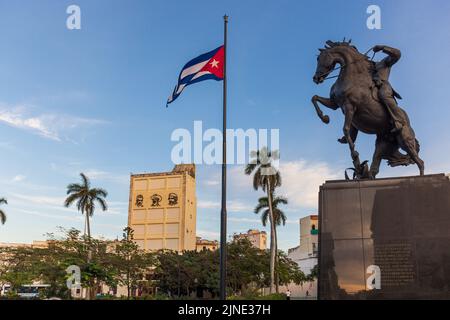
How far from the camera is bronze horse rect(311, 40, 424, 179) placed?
13.7 metres

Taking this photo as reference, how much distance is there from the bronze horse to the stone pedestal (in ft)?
4.94

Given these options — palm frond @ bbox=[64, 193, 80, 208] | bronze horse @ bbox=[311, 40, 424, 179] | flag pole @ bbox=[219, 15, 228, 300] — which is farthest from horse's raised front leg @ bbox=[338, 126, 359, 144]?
palm frond @ bbox=[64, 193, 80, 208]

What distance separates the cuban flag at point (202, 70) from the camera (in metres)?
17.2

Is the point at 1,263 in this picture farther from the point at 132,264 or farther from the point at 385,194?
the point at 385,194

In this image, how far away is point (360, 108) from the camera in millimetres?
13828

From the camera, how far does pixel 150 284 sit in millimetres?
60250

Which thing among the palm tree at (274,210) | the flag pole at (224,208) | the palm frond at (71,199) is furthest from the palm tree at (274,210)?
the flag pole at (224,208)

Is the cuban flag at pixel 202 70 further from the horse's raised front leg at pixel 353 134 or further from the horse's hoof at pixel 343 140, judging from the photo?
the horse's raised front leg at pixel 353 134

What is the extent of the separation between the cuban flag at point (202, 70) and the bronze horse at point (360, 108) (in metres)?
4.14

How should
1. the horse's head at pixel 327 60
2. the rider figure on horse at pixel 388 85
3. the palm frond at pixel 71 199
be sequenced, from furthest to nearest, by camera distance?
the palm frond at pixel 71 199
the horse's head at pixel 327 60
the rider figure on horse at pixel 388 85

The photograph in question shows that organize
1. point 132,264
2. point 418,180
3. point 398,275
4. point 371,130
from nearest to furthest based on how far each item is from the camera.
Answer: point 398,275 < point 418,180 < point 371,130 < point 132,264
